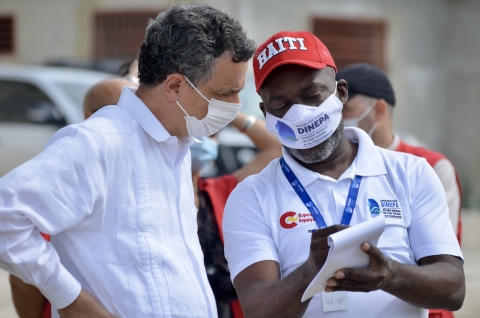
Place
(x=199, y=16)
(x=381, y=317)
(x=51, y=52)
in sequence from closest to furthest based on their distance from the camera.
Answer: (x=381, y=317)
(x=199, y=16)
(x=51, y=52)

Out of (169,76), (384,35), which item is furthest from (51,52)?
(169,76)

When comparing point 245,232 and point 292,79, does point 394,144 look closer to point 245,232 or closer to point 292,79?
point 292,79

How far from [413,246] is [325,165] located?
0.43m

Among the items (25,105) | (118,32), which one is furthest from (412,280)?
(118,32)

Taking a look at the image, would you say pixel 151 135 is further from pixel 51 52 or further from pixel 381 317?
pixel 51 52

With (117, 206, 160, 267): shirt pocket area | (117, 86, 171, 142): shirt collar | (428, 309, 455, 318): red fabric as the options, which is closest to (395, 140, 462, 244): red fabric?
(428, 309, 455, 318): red fabric

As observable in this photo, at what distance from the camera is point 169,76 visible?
8.25 feet

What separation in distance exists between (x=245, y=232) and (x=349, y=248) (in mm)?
529

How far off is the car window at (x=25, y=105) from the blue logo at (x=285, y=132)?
7.14m

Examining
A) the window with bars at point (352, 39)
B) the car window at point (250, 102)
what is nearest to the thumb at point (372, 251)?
the car window at point (250, 102)

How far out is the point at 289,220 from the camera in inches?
94.9

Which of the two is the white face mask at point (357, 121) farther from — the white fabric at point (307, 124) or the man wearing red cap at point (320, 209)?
the white fabric at point (307, 124)

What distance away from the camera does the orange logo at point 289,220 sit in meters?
2.40

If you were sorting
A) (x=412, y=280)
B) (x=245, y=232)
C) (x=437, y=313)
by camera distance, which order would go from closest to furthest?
(x=412, y=280), (x=245, y=232), (x=437, y=313)
